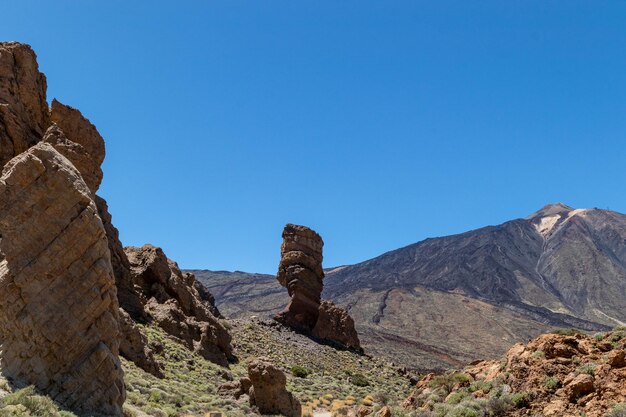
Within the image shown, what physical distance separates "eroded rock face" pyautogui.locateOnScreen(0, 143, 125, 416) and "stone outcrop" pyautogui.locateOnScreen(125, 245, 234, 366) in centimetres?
1782

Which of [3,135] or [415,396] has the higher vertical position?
[3,135]

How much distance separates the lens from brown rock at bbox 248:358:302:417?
21188 mm

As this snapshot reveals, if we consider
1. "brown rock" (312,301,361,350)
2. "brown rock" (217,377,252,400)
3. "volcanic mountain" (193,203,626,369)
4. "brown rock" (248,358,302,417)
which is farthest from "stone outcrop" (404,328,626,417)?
"volcanic mountain" (193,203,626,369)

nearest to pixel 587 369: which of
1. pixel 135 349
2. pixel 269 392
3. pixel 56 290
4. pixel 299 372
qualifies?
pixel 56 290

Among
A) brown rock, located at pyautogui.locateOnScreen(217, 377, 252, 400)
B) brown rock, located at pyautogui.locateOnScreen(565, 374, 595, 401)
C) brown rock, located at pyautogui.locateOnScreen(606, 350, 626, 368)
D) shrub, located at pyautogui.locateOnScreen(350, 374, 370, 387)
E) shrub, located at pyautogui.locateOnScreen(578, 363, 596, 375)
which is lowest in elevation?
shrub, located at pyautogui.locateOnScreen(350, 374, 370, 387)

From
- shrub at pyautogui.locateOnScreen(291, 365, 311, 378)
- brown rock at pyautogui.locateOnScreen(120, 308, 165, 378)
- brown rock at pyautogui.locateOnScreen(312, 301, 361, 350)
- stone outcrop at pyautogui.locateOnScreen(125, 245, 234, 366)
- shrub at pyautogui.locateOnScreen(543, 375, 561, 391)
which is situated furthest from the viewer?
brown rock at pyautogui.locateOnScreen(312, 301, 361, 350)

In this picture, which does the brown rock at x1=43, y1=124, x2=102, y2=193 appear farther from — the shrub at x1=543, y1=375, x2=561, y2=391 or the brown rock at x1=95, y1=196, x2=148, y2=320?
the shrub at x1=543, y1=375, x2=561, y2=391

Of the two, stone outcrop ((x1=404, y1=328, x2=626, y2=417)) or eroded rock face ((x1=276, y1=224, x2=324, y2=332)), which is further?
eroded rock face ((x1=276, y1=224, x2=324, y2=332))

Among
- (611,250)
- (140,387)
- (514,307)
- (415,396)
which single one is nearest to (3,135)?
(140,387)

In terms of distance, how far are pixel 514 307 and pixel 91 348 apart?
134140 mm

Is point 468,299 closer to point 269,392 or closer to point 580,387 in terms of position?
point 269,392

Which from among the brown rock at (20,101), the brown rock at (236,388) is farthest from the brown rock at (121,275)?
the brown rock at (236,388)

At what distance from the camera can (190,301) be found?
35.2m

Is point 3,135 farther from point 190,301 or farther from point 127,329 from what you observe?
point 190,301
